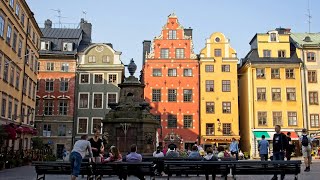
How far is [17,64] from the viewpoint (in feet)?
117

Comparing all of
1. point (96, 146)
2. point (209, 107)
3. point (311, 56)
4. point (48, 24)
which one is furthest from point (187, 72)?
point (96, 146)

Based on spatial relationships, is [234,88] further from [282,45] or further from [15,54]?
[15,54]

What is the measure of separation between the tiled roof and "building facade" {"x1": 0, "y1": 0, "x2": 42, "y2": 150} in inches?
1281

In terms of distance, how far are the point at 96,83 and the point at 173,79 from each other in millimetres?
10247

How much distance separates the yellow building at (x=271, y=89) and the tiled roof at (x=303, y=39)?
1853mm

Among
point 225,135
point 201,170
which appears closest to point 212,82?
point 225,135

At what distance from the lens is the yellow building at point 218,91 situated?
4794 centimetres

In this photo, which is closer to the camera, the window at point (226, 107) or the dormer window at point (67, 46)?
the window at point (226, 107)

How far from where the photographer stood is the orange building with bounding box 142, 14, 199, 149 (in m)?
48.3

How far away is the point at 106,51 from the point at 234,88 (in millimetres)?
17343

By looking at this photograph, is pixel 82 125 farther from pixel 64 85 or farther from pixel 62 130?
pixel 64 85

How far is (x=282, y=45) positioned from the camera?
163ft

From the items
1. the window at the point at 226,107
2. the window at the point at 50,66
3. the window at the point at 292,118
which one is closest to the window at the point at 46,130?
the window at the point at 50,66

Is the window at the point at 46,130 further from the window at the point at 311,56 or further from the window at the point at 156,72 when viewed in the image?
the window at the point at 311,56
